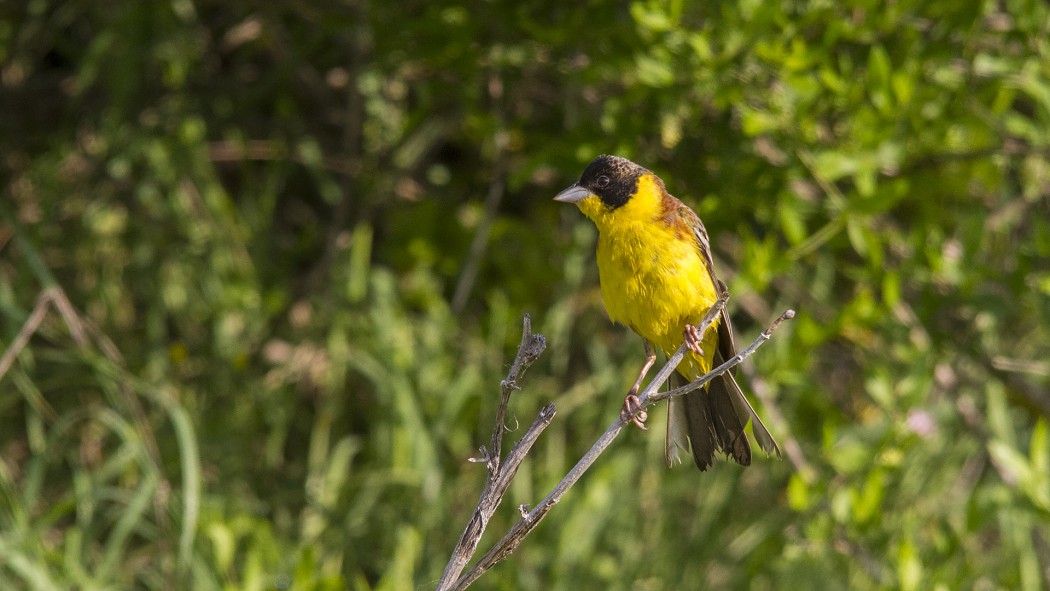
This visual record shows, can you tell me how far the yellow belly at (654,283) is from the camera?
3248 millimetres

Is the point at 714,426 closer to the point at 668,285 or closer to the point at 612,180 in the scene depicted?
the point at 668,285

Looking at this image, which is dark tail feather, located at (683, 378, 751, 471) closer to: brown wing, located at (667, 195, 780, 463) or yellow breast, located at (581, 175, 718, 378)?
brown wing, located at (667, 195, 780, 463)

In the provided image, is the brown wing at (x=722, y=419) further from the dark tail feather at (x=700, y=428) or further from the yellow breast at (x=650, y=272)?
the yellow breast at (x=650, y=272)

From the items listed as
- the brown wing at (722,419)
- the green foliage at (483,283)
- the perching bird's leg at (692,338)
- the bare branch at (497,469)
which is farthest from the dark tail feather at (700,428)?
the bare branch at (497,469)

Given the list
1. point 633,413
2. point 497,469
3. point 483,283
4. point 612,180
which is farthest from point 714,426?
point 483,283

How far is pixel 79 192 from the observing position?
17.4ft

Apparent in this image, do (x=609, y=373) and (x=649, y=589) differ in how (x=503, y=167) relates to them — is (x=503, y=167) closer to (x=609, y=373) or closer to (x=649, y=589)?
(x=609, y=373)

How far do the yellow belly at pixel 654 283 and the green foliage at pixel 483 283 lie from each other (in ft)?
1.72

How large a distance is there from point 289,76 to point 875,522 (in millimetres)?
2976

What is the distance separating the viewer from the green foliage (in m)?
3.91

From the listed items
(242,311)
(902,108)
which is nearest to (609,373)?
(242,311)

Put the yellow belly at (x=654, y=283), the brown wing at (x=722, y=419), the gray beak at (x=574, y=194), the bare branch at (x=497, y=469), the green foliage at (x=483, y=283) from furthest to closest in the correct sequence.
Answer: the green foliage at (x=483, y=283), the gray beak at (x=574, y=194), the yellow belly at (x=654, y=283), the brown wing at (x=722, y=419), the bare branch at (x=497, y=469)

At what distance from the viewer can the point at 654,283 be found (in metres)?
3.25

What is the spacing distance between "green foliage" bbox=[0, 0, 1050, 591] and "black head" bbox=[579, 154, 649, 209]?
0.49 m
